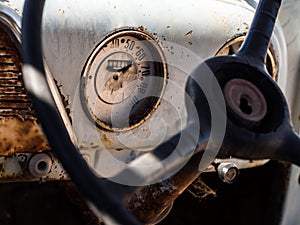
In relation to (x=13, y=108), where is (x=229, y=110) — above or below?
above

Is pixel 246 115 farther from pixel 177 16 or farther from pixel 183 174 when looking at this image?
pixel 177 16

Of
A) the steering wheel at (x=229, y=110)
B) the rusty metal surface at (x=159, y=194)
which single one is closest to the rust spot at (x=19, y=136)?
the rusty metal surface at (x=159, y=194)

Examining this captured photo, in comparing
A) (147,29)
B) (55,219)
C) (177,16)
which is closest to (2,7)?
(147,29)

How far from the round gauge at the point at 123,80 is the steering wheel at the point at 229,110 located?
46 cm

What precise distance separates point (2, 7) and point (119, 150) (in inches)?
17.7

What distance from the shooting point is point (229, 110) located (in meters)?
0.89

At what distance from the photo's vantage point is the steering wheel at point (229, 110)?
2.48ft

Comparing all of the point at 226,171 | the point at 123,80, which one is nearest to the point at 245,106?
the point at 123,80

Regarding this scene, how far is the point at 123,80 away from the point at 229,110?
0.57 m

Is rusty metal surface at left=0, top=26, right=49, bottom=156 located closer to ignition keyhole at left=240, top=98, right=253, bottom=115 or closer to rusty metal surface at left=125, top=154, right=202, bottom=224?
rusty metal surface at left=125, top=154, right=202, bottom=224

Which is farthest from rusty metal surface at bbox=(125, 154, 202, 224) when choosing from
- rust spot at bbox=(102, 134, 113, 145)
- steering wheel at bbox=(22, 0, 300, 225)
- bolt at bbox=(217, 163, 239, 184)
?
bolt at bbox=(217, 163, 239, 184)

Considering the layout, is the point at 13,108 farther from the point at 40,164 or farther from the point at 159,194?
the point at 159,194

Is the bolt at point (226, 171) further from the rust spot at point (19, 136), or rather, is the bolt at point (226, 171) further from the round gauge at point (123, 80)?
the rust spot at point (19, 136)

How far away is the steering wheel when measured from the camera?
756mm
